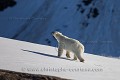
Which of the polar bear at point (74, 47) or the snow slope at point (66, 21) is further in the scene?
the snow slope at point (66, 21)

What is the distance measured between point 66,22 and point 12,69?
183ft

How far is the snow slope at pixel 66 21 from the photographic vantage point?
6072 centimetres

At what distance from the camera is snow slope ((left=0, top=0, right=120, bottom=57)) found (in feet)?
199

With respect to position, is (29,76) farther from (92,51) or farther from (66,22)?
(66,22)

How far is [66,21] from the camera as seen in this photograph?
215 feet

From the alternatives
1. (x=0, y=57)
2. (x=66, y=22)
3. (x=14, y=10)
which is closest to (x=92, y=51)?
(x=66, y=22)

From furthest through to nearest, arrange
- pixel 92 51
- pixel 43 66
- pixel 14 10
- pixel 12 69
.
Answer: pixel 14 10 → pixel 92 51 → pixel 43 66 → pixel 12 69

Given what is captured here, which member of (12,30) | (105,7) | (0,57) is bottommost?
(12,30)

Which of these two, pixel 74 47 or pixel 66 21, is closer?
pixel 74 47

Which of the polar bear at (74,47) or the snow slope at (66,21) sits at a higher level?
the polar bear at (74,47)

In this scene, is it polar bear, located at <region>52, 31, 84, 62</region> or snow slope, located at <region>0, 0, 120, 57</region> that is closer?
polar bear, located at <region>52, 31, 84, 62</region>

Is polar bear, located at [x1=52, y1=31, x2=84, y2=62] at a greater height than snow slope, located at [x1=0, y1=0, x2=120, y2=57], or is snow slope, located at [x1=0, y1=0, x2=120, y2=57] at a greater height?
polar bear, located at [x1=52, y1=31, x2=84, y2=62]

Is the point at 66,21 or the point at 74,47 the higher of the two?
the point at 74,47

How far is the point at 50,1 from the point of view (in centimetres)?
7038
